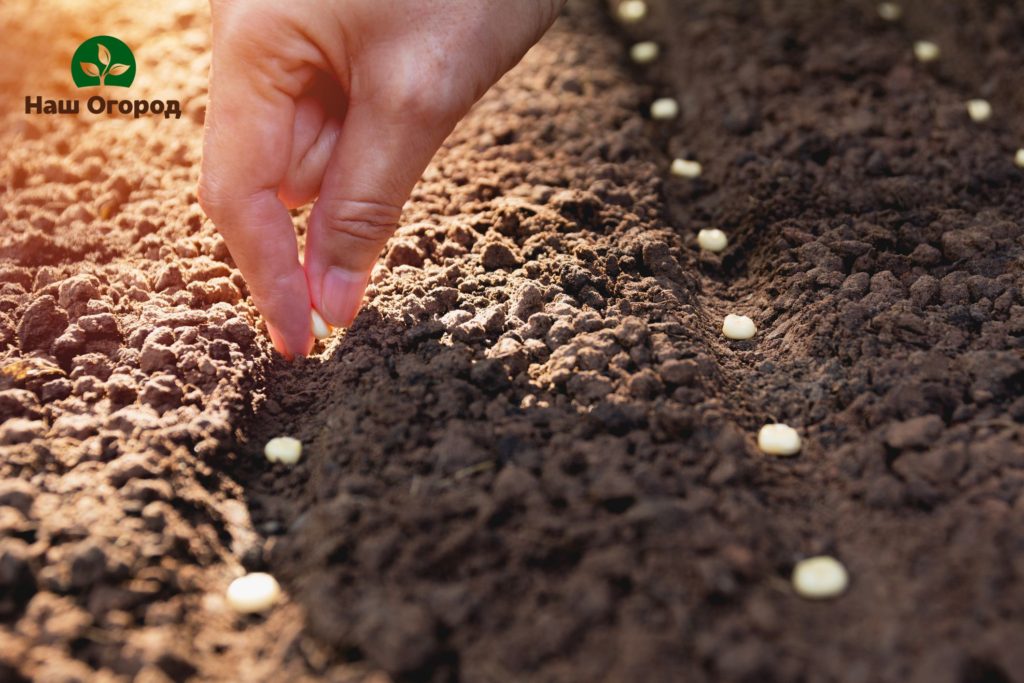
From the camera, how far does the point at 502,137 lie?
8.48 ft

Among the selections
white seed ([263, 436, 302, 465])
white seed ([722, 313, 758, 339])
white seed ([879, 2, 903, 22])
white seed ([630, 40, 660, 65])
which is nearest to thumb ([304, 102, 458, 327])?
white seed ([263, 436, 302, 465])

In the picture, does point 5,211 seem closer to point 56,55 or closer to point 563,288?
point 56,55

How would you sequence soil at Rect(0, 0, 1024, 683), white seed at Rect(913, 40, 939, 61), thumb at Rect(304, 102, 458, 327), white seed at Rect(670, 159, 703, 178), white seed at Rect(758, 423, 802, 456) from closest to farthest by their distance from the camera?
soil at Rect(0, 0, 1024, 683), white seed at Rect(758, 423, 802, 456), thumb at Rect(304, 102, 458, 327), white seed at Rect(670, 159, 703, 178), white seed at Rect(913, 40, 939, 61)

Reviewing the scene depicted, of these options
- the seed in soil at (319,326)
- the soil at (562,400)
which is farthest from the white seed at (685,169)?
the seed in soil at (319,326)

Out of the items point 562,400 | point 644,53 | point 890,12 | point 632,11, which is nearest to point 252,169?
point 562,400

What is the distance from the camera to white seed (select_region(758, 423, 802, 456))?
5.50 feet

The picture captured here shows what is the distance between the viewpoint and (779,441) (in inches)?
66.2

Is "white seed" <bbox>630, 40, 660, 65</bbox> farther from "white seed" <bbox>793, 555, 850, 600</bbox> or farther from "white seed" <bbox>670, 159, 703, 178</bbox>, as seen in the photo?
"white seed" <bbox>793, 555, 850, 600</bbox>

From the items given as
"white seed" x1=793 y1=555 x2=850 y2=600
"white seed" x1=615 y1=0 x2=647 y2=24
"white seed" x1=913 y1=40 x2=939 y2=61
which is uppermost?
"white seed" x1=615 y1=0 x2=647 y2=24

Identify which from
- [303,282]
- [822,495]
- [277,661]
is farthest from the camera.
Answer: [303,282]

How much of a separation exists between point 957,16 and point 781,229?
1.43 m

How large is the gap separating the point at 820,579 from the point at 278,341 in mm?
1270

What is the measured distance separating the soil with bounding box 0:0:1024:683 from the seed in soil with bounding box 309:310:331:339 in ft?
0.15

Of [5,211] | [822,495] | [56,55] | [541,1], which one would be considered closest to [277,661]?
A: [822,495]
